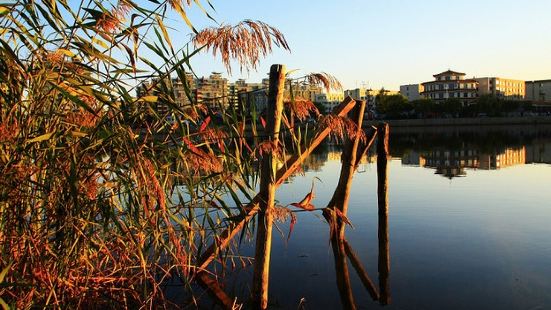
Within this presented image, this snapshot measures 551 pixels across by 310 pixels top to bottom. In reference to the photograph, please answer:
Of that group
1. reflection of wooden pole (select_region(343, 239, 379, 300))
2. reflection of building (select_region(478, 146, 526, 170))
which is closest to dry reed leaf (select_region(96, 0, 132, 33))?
reflection of wooden pole (select_region(343, 239, 379, 300))

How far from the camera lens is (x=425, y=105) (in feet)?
374

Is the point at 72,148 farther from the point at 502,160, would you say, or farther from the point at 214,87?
the point at 502,160

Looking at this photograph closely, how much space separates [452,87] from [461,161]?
402 feet

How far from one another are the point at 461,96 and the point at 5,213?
15060 centimetres

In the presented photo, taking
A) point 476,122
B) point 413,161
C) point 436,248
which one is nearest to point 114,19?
point 436,248

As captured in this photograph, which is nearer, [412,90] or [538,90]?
[538,90]

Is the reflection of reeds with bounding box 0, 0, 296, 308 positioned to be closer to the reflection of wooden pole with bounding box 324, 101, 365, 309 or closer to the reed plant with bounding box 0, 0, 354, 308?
the reed plant with bounding box 0, 0, 354, 308

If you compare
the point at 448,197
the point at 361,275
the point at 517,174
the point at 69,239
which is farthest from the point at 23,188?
the point at 517,174

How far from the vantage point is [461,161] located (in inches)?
1093

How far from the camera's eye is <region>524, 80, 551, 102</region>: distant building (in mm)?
163125

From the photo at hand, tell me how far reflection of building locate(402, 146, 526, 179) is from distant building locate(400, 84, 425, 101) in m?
142

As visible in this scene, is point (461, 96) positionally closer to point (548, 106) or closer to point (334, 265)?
point (548, 106)

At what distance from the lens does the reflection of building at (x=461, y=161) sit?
78.4 feet

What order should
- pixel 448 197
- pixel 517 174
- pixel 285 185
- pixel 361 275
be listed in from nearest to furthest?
pixel 361 275
pixel 448 197
pixel 285 185
pixel 517 174
